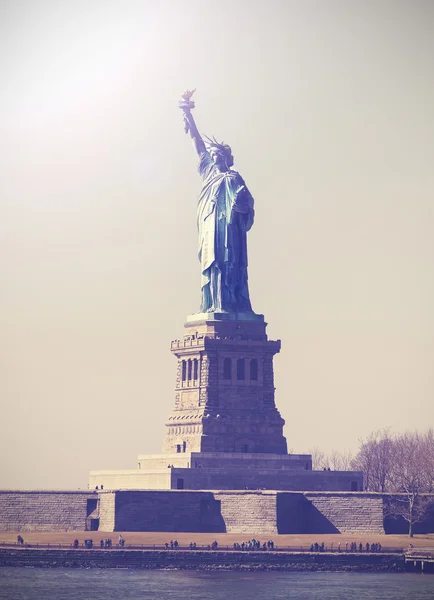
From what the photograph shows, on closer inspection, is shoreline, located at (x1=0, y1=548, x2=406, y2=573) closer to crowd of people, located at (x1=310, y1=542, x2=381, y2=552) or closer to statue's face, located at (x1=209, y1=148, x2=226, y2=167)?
crowd of people, located at (x1=310, y1=542, x2=381, y2=552)

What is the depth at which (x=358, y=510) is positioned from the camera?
115688mm

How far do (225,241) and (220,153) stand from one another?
214 inches

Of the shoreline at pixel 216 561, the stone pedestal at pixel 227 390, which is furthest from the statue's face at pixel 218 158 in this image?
the shoreline at pixel 216 561

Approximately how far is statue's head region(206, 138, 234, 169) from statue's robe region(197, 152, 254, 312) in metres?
0.57

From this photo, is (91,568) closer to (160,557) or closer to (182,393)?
(160,557)

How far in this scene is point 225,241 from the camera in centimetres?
12619

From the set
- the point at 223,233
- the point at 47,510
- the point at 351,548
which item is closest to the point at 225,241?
the point at 223,233

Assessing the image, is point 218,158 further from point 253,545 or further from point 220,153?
point 253,545

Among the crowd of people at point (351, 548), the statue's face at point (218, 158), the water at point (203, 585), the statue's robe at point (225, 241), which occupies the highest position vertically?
the statue's face at point (218, 158)

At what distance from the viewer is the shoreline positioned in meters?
107

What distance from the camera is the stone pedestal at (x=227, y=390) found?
123250 mm

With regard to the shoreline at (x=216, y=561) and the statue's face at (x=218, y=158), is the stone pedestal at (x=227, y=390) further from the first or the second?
the shoreline at (x=216, y=561)

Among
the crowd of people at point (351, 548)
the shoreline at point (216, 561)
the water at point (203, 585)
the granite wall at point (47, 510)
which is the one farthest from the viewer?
the granite wall at point (47, 510)

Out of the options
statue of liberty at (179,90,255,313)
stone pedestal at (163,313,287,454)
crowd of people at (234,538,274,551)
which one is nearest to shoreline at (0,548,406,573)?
crowd of people at (234,538,274,551)
